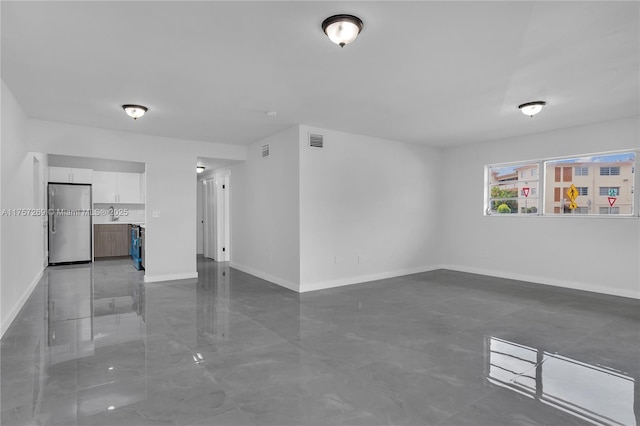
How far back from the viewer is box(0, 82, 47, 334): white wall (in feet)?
12.2

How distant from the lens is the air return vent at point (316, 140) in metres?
5.66

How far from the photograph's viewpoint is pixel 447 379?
2.67 meters

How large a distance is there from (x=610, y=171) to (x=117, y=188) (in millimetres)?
10885

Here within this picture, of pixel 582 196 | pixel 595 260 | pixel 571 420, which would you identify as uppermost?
pixel 582 196

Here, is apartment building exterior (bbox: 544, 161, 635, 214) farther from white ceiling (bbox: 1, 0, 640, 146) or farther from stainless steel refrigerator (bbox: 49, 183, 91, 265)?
stainless steel refrigerator (bbox: 49, 183, 91, 265)

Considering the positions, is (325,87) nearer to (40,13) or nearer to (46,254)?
(40,13)

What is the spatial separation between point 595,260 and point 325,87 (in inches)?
202

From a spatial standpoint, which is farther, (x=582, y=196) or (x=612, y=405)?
(x=582, y=196)

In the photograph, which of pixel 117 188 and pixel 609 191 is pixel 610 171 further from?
pixel 117 188

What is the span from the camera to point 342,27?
2.53m

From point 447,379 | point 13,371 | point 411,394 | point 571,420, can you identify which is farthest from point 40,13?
point 571,420

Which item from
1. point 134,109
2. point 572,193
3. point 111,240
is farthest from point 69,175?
point 572,193

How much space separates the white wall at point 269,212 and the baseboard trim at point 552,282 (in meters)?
3.93

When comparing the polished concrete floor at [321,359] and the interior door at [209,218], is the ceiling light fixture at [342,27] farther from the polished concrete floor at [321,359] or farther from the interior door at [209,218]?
the interior door at [209,218]
